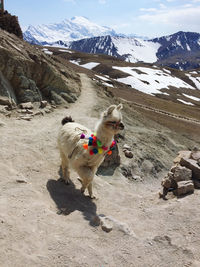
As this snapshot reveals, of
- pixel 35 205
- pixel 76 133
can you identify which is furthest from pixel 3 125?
pixel 35 205

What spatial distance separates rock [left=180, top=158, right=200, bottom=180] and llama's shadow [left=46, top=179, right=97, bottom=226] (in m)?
4.31

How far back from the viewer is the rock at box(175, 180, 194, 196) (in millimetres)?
8859

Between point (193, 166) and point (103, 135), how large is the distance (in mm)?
4339

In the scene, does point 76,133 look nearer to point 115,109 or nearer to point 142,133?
point 115,109

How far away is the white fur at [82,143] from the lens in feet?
26.6

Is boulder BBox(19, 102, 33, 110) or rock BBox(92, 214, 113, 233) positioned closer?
rock BBox(92, 214, 113, 233)

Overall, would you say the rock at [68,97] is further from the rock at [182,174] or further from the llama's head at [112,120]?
the llama's head at [112,120]

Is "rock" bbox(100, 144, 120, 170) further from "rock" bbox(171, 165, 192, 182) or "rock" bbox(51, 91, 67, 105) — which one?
"rock" bbox(51, 91, 67, 105)

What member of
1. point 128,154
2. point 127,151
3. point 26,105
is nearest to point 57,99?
point 26,105

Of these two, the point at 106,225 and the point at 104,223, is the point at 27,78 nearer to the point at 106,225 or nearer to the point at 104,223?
the point at 104,223

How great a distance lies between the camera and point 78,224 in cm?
691

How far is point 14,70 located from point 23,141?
958 centimetres

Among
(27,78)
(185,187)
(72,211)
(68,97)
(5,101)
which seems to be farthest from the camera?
(68,97)

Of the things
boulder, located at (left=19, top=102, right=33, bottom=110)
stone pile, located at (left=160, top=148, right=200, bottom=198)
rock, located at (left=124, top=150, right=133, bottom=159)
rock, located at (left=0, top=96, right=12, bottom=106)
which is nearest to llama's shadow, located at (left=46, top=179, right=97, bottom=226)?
stone pile, located at (left=160, top=148, right=200, bottom=198)
